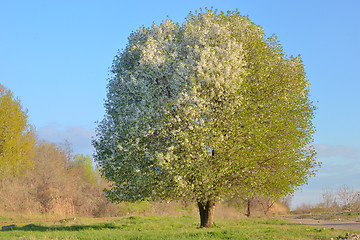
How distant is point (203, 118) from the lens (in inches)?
754

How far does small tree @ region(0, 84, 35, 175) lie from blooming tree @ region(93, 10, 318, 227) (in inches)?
1130

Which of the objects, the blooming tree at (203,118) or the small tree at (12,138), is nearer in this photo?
the blooming tree at (203,118)

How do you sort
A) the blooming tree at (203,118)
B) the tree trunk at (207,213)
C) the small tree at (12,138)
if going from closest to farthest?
the blooming tree at (203,118) < the tree trunk at (207,213) < the small tree at (12,138)

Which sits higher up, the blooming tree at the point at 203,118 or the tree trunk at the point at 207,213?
the blooming tree at the point at 203,118

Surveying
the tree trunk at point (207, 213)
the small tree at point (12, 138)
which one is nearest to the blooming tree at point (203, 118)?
the tree trunk at point (207, 213)

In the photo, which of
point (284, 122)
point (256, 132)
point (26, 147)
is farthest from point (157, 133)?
point (26, 147)

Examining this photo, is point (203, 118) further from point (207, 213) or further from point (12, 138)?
point (12, 138)

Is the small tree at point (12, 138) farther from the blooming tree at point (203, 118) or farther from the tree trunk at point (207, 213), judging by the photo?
the tree trunk at point (207, 213)

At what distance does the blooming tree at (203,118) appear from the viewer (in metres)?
18.6

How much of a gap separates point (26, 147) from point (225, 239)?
3908 cm

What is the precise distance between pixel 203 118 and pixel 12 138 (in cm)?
3645

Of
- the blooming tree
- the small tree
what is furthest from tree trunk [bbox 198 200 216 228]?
the small tree

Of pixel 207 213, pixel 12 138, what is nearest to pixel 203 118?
pixel 207 213

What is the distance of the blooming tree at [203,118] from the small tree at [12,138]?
28.7 meters
